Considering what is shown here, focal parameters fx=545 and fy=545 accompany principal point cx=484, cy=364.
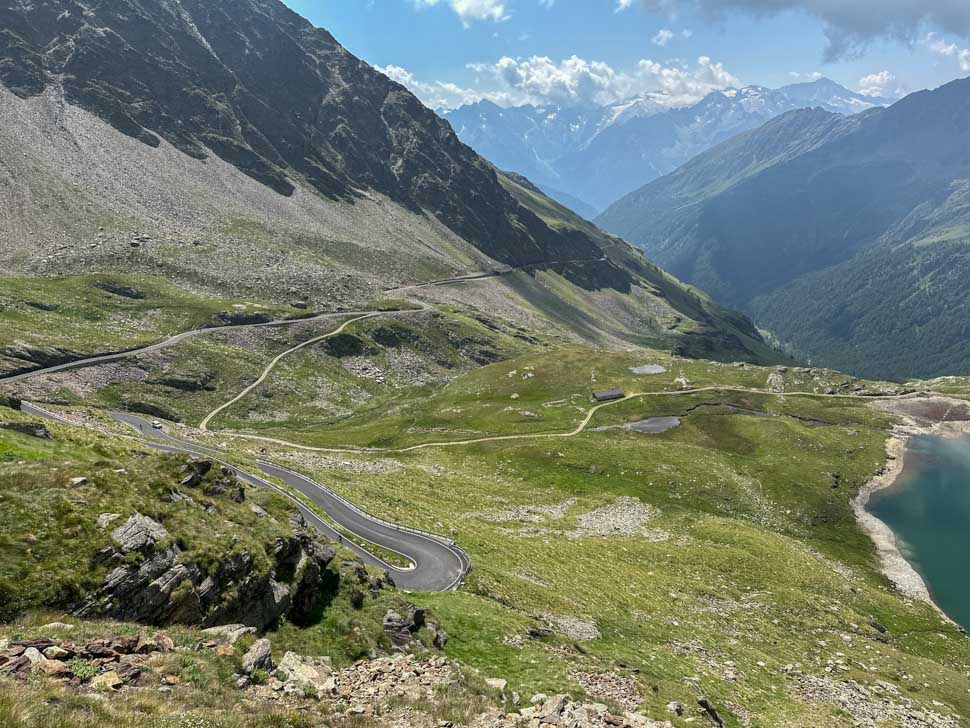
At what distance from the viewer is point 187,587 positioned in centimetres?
2145

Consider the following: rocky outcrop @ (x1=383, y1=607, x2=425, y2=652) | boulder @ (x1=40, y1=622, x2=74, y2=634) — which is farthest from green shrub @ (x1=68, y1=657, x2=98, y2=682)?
rocky outcrop @ (x1=383, y1=607, x2=425, y2=652)

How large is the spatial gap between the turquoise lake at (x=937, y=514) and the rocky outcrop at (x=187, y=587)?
67080 mm

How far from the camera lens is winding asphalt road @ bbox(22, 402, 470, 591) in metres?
40.9

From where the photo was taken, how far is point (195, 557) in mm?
22750

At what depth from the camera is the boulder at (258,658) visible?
60.8 feet

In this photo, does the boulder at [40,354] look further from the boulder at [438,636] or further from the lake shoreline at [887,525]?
the lake shoreline at [887,525]

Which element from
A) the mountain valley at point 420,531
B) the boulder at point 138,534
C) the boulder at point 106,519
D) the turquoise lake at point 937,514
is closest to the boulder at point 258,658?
the mountain valley at point 420,531

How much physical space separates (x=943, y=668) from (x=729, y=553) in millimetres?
18923

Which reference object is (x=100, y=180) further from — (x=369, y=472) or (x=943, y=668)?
(x=943, y=668)

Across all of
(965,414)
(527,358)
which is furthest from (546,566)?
(965,414)

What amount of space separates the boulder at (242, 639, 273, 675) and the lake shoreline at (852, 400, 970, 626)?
65488 mm

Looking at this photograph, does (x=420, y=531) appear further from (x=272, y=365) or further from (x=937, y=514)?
(x=272, y=365)

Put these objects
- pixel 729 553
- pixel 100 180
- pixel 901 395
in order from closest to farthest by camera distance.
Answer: pixel 729 553 → pixel 901 395 → pixel 100 180

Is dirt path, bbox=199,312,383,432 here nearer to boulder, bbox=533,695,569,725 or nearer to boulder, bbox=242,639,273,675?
boulder, bbox=242,639,273,675
